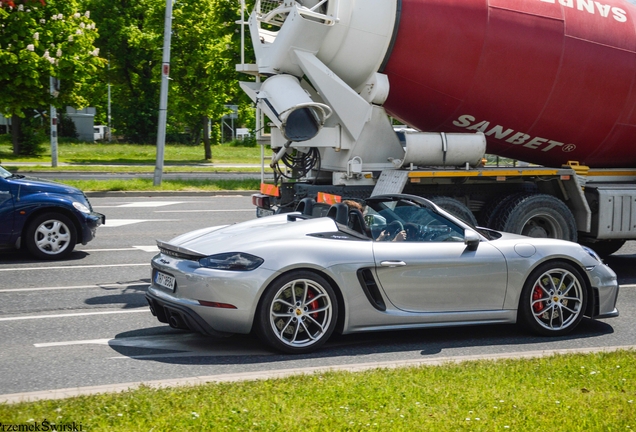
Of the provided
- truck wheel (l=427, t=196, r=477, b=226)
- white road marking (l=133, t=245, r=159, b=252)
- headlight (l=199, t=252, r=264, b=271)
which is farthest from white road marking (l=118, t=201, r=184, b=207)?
headlight (l=199, t=252, r=264, b=271)

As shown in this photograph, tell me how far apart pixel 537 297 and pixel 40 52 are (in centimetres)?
2327

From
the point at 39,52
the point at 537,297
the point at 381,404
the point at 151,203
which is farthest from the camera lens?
the point at 39,52

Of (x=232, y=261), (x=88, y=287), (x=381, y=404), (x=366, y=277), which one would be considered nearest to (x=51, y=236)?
(x=88, y=287)

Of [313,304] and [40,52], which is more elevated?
[40,52]

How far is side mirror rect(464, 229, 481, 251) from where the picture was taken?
24.8 feet

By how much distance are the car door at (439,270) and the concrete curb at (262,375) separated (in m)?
0.69

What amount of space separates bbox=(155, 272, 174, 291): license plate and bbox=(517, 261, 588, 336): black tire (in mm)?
3043

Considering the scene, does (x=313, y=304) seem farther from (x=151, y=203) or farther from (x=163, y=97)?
(x=163, y=97)

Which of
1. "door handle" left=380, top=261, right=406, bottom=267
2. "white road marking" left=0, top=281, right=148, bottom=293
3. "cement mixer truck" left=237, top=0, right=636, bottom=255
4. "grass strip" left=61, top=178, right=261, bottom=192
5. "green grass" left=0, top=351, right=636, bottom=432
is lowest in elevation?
"white road marking" left=0, top=281, right=148, bottom=293

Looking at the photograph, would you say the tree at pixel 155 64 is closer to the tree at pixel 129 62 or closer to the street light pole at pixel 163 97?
the tree at pixel 129 62

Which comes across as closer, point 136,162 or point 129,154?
point 136,162

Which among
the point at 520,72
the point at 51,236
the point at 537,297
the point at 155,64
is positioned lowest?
the point at 51,236

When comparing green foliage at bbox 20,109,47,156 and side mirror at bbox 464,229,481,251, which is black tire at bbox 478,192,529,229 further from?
green foliage at bbox 20,109,47,156

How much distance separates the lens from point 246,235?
730cm
